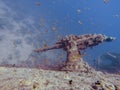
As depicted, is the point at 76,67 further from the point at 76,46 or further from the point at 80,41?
the point at 80,41

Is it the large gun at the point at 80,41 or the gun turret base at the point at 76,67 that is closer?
the gun turret base at the point at 76,67

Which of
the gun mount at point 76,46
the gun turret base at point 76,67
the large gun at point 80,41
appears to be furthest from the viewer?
the large gun at point 80,41

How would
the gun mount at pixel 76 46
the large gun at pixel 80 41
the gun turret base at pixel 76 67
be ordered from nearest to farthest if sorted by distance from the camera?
the gun turret base at pixel 76 67, the gun mount at pixel 76 46, the large gun at pixel 80 41

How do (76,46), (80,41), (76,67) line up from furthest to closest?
(80,41), (76,46), (76,67)

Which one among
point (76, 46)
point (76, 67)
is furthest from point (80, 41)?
point (76, 67)

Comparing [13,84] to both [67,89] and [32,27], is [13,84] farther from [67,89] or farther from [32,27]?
[32,27]

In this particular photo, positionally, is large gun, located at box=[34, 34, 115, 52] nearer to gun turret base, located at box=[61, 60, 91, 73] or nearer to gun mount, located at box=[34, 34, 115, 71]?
gun mount, located at box=[34, 34, 115, 71]

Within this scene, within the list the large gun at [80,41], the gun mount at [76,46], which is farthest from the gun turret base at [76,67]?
the large gun at [80,41]

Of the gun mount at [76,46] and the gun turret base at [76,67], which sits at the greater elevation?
the gun mount at [76,46]

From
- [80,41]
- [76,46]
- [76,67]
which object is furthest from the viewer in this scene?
[80,41]

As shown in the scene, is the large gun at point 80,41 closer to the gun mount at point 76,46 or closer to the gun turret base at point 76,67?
the gun mount at point 76,46

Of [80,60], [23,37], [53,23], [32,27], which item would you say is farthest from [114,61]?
[53,23]

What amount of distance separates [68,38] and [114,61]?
442 inches

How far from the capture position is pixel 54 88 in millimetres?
3688
